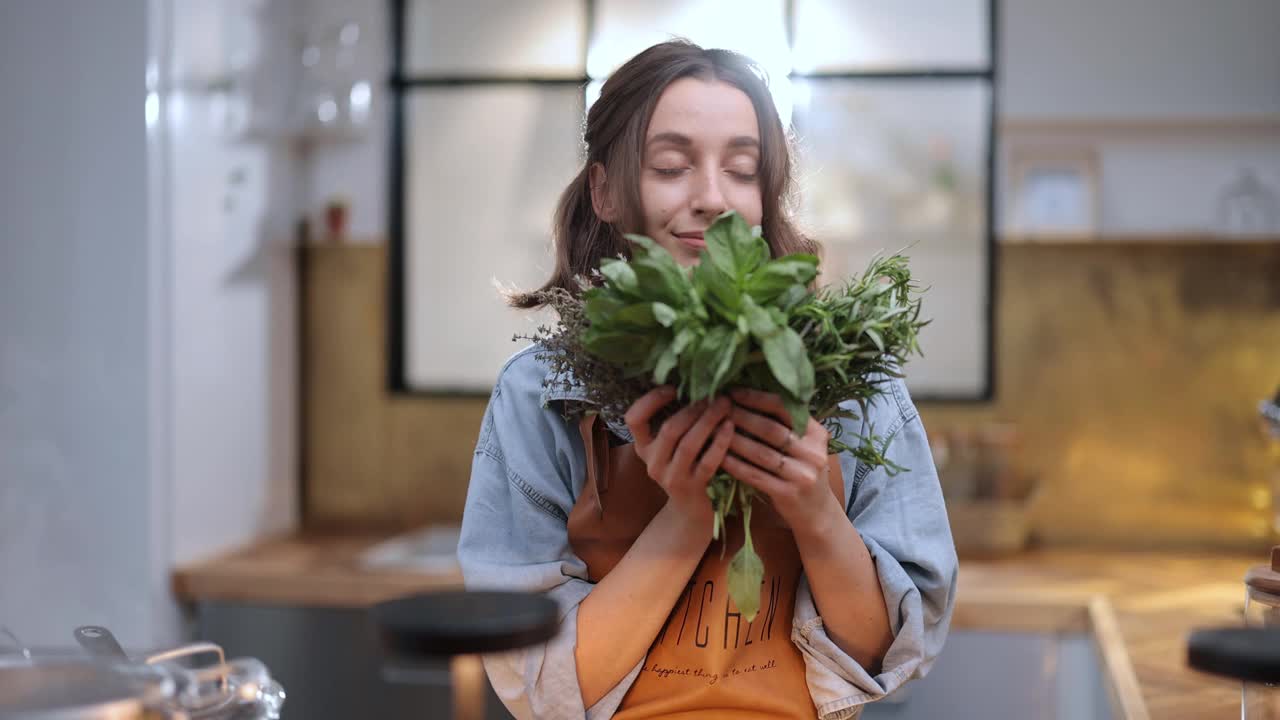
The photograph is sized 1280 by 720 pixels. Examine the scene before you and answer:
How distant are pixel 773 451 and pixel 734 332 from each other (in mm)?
128

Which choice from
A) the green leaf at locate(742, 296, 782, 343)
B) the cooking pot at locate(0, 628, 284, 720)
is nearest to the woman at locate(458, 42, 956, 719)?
the green leaf at locate(742, 296, 782, 343)

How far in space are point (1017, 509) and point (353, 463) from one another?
1.52 metres

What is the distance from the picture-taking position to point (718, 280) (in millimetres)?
874

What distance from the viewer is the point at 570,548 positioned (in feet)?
3.66

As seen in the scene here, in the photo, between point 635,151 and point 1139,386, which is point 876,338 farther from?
point 1139,386

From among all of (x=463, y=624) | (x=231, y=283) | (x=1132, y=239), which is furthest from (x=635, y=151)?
(x=1132, y=239)

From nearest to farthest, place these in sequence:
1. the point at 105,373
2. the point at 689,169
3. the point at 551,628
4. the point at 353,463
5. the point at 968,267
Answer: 1. the point at 551,628
2. the point at 689,169
3. the point at 105,373
4. the point at 968,267
5. the point at 353,463

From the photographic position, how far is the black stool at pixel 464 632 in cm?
57

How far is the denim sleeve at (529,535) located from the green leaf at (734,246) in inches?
12.2

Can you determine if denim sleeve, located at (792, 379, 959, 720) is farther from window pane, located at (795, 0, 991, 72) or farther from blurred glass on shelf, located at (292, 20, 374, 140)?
blurred glass on shelf, located at (292, 20, 374, 140)

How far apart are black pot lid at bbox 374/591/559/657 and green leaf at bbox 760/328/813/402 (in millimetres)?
277

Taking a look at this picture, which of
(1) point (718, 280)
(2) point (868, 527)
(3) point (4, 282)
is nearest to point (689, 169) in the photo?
(1) point (718, 280)


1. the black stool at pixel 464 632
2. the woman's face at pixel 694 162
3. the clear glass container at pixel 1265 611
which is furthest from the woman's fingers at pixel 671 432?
the clear glass container at pixel 1265 611

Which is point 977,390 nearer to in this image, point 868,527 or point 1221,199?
point 1221,199
